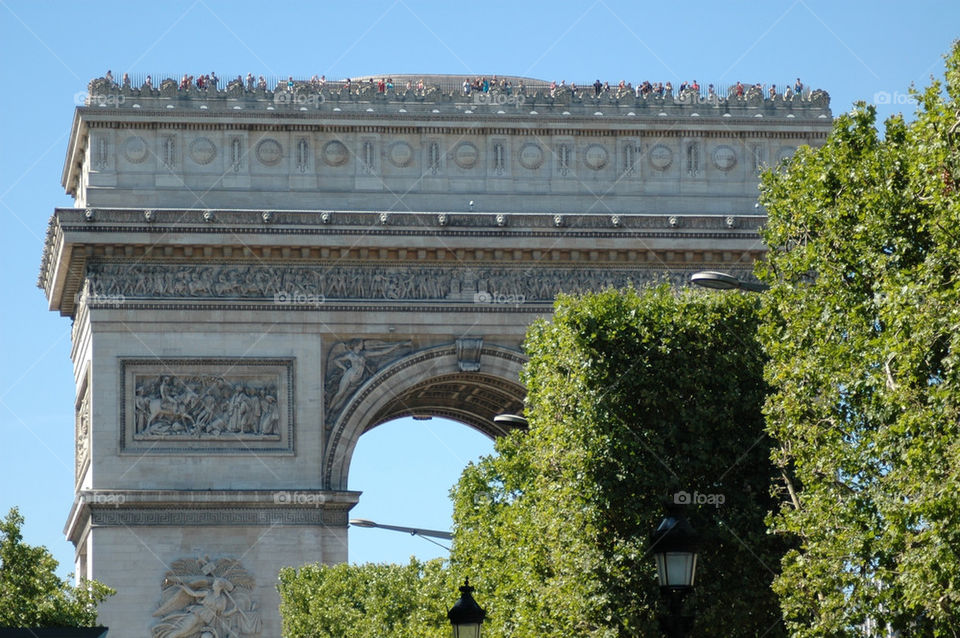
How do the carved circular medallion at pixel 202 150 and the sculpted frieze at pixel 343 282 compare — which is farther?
the carved circular medallion at pixel 202 150

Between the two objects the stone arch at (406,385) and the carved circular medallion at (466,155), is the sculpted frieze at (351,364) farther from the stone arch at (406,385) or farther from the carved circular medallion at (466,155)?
the carved circular medallion at (466,155)

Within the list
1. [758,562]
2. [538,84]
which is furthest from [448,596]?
[538,84]

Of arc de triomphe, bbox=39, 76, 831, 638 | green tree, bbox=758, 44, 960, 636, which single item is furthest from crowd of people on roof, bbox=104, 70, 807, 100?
green tree, bbox=758, 44, 960, 636

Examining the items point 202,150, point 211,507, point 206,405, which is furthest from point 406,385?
point 202,150

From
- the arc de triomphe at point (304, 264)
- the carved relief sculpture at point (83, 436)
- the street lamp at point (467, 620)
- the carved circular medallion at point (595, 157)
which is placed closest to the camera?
the street lamp at point (467, 620)

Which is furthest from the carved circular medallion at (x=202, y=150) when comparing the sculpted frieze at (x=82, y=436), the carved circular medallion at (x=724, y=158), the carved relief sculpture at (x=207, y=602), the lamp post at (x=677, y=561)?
the lamp post at (x=677, y=561)

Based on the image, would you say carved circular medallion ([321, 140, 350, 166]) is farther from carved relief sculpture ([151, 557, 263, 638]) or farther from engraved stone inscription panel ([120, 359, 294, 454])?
carved relief sculpture ([151, 557, 263, 638])

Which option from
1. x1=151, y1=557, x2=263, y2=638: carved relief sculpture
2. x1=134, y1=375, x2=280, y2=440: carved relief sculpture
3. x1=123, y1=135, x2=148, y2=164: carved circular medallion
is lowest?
x1=151, y1=557, x2=263, y2=638: carved relief sculpture

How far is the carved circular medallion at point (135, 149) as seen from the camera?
48.7 m

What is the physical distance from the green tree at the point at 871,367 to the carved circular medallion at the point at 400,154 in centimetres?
2402

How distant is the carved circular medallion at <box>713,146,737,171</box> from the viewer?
50688 millimetres

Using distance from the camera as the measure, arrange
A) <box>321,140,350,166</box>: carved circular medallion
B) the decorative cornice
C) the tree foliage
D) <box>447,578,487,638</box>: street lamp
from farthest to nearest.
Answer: <box>321,140,350,166</box>: carved circular medallion < the decorative cornice < the tree foliage < <box>447,578,487,638</box>: street lamp

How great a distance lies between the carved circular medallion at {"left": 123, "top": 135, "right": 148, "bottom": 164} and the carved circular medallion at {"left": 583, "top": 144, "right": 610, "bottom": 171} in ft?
34.5

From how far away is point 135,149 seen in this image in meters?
48.7
